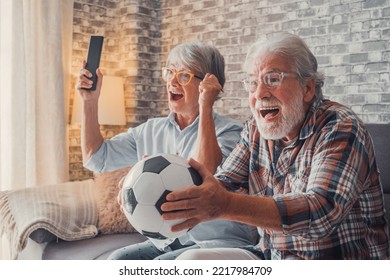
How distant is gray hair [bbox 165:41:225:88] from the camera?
1.98 metres

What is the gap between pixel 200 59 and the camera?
1988 mm

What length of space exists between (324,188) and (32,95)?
8.04 ft

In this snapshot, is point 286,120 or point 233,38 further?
point 233,38

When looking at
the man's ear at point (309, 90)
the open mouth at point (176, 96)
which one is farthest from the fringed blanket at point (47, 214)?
the man's ear at point (309, 90)

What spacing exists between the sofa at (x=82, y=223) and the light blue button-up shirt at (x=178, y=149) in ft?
1.63

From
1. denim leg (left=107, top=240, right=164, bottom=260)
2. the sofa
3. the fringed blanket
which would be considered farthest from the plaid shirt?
the fringed blanket

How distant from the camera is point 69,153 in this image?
3.67 m

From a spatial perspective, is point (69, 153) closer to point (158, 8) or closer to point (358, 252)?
point (158, 8)

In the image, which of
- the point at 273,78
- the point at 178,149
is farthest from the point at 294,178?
the point at 178,149

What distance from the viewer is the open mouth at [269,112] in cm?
150

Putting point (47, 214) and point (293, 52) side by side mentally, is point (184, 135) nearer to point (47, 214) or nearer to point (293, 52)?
point (293, 52)

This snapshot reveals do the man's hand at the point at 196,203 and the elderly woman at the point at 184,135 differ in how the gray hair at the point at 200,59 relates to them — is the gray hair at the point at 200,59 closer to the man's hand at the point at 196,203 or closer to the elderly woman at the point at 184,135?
the elderly woman at the point at 184,135

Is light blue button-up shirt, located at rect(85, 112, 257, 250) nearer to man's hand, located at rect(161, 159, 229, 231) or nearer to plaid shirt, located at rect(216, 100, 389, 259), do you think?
plaid shirt, located at rect(216, 100, 389, 259)
